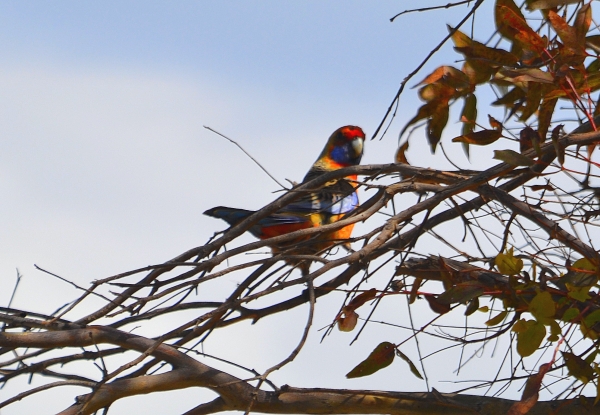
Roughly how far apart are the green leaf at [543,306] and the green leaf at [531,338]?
2 cm

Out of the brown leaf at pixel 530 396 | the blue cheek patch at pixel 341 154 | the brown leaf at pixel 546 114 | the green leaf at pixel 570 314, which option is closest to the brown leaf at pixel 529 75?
the brown leaf at pixel 546 114

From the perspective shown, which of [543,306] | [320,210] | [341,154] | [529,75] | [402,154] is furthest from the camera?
[341,154]

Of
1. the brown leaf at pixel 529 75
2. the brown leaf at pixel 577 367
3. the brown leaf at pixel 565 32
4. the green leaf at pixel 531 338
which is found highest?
the brown leaf at pixel 565 32

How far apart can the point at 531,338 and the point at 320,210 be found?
1.03 meters

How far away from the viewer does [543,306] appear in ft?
4.78

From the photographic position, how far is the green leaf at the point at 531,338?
1.46 metres

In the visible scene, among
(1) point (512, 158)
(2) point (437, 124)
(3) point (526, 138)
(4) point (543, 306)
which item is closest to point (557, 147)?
(1) point (512, 158)

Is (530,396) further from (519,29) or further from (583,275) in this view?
(519,29)

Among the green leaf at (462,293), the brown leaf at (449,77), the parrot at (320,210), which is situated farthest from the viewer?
the parrot at (320,210)

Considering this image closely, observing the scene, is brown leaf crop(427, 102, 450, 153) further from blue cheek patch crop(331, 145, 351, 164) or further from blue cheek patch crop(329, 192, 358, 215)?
blue cheek patch crop(331, 145, 351, 164)

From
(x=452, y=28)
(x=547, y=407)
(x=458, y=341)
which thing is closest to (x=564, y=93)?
(x=452, y=28)

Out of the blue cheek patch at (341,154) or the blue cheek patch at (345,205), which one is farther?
the blue cheek patch at (341,154)

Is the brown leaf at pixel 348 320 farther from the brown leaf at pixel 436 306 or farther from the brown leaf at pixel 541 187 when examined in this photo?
the brown leaf at pixel 541 187

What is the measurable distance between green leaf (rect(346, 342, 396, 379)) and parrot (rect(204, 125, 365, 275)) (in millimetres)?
280
